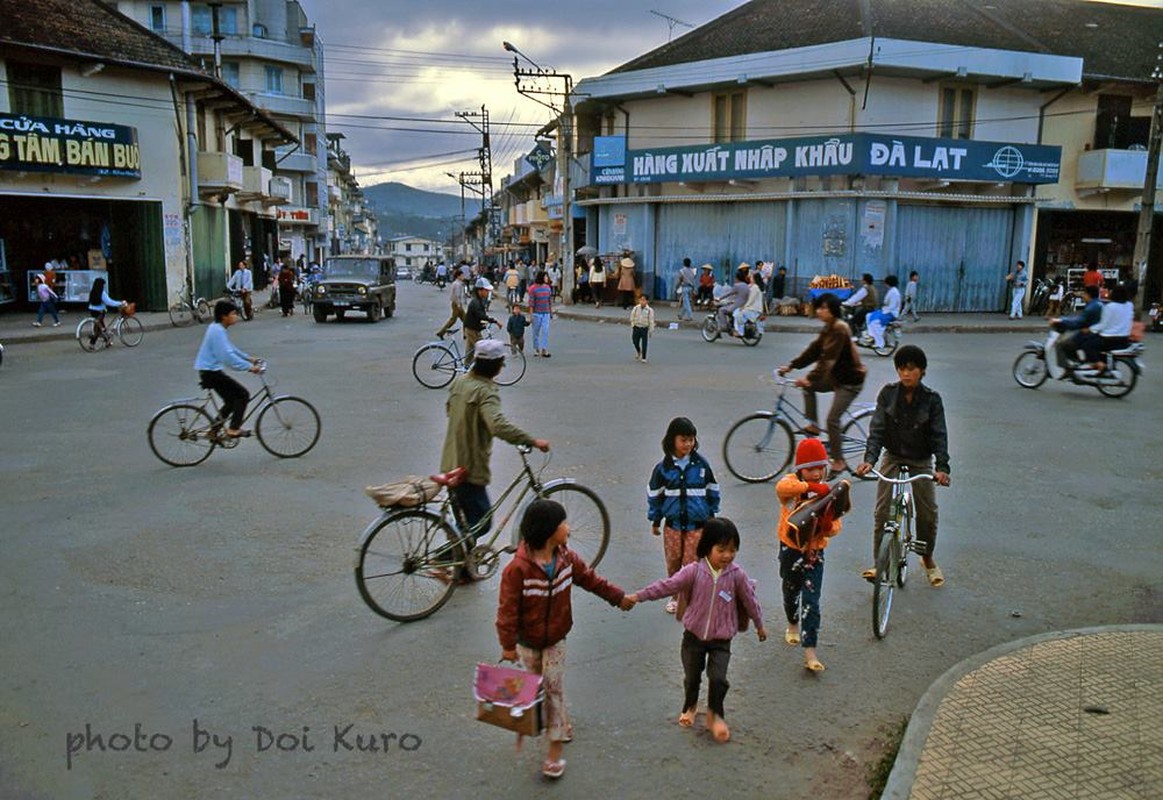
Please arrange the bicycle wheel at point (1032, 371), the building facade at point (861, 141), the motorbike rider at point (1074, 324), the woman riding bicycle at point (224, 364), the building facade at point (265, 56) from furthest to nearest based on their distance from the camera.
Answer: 1. the building facade at point (265, 56)
2. the building facade at point (861, 141)
3. the bicycle wheel at point (1032, 371)
4. the motorbike rider at point (1074, 324)
5. the woman riding bicycle at point (224, 364)

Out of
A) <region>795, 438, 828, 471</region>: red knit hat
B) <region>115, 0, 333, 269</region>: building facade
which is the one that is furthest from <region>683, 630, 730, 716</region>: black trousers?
<region>115, 0, 333, 269</region>: building facade

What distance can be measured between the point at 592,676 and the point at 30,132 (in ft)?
81.0

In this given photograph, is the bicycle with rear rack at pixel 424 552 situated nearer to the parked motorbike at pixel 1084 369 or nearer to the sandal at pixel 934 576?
the sandal at pixel 934 576

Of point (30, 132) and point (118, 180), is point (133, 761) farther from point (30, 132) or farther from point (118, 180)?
point (118, 180)

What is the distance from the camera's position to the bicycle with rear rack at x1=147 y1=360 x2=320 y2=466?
369 inches

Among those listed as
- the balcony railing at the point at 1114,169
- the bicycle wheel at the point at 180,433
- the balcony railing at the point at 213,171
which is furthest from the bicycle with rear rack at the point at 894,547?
the balcony railing at the point at 1114,169

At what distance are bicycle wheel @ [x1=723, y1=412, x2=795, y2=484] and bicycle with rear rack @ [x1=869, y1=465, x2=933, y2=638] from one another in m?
2.83

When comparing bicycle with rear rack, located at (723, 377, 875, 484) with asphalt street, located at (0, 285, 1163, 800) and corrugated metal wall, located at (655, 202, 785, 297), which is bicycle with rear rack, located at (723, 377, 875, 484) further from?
corrugated metal wall, located at (655, 202, 785, 297)

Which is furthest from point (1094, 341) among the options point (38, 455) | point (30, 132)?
point (30, 132)

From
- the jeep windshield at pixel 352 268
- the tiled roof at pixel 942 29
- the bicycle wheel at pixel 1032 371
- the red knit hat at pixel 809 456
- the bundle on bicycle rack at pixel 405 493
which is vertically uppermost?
the tiled roof at pixel 942 29

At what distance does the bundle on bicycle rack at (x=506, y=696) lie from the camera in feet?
12.3

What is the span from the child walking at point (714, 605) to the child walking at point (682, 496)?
111 cm

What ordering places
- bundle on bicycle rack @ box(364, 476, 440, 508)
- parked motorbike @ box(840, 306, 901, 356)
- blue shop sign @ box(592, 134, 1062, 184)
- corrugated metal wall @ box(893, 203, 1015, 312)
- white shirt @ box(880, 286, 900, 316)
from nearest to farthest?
bundle on bicycle rack @ box(364, 476, 440, 508), parked motorbike @ box(840, 306, 901, 356), white shirt @ box(880, 286, 900, 316), blue shop sign @ box(592, 134, 1062, 184), corrugated metal wall @ box(893, 203, 1015, 312)

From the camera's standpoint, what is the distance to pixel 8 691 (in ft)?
15.3
